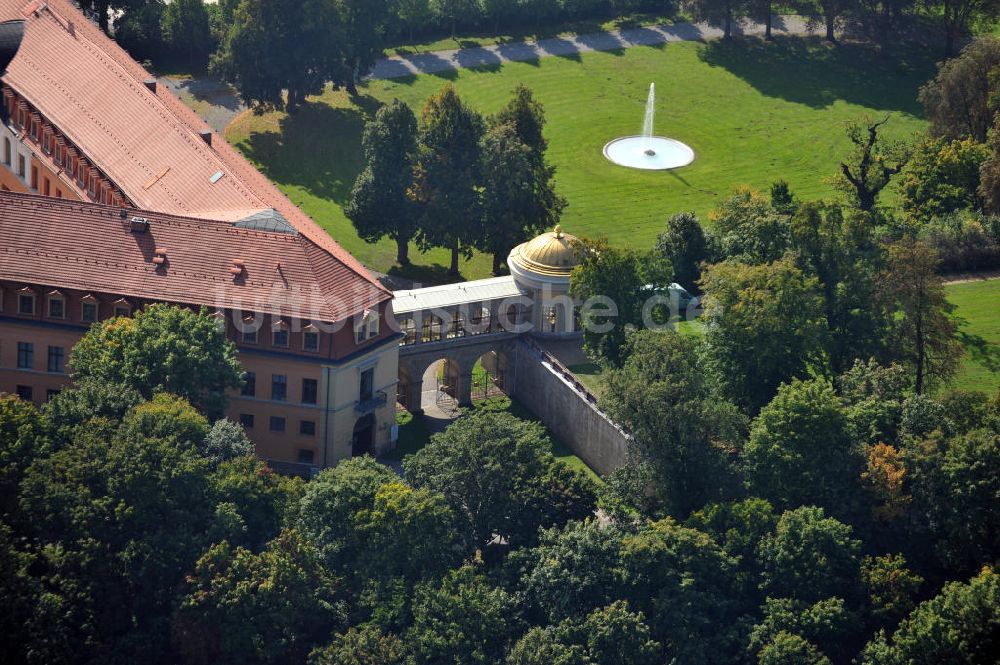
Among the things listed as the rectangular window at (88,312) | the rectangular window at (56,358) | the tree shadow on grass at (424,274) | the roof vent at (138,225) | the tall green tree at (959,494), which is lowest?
the tall green tree at (959,494)

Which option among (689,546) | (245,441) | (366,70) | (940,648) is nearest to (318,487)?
(245,441)

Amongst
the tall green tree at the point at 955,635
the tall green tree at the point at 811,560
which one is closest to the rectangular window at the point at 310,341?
the tall green tree at the point at 811,560

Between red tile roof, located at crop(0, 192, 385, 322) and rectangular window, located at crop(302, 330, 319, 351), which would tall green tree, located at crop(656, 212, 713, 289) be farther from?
rectangular window, located at crop(302, 330, 319, 351)

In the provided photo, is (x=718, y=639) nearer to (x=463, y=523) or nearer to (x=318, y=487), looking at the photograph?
(x=463, y=523)

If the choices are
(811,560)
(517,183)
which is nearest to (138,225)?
(517,183)

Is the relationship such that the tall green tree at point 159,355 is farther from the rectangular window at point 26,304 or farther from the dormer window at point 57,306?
the rectangular window at point 26,304

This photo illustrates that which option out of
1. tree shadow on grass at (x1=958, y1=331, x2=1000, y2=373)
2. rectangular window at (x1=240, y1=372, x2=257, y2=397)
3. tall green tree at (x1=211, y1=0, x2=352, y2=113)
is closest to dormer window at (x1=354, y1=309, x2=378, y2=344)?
rectangular window at (x1=240, y1=372, x2=257, y2=397)
